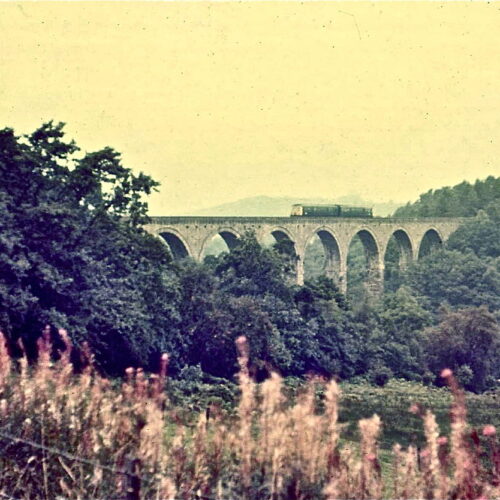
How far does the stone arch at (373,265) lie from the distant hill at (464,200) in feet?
40.2

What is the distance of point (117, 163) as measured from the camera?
22938 millimetres

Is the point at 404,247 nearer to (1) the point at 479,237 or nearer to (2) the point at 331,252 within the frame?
(1) the point at 479,237

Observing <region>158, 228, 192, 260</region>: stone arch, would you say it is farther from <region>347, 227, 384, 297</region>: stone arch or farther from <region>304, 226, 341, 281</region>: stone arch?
<region>347, 227, 384, 297</region>: stone arch

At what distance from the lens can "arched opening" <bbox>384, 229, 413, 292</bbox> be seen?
51.4 metres

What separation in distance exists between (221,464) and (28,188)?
15552 mm

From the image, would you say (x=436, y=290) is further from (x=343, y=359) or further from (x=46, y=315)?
(x=46, y=315)

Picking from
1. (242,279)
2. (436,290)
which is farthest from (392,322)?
(436,290)

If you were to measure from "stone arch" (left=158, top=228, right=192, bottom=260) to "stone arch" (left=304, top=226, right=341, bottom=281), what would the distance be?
1099 cm

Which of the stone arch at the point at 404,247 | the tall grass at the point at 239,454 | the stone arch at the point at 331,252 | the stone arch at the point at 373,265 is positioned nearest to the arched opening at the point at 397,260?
the stone arch at the point at 404,247

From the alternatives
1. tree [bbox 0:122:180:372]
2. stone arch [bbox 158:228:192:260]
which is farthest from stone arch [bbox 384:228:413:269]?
tree [bbox 0:122:180:372]

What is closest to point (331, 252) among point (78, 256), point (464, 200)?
point (464, 200)

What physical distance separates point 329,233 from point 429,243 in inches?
508

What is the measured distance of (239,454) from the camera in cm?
634

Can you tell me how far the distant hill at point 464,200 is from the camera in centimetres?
6159
